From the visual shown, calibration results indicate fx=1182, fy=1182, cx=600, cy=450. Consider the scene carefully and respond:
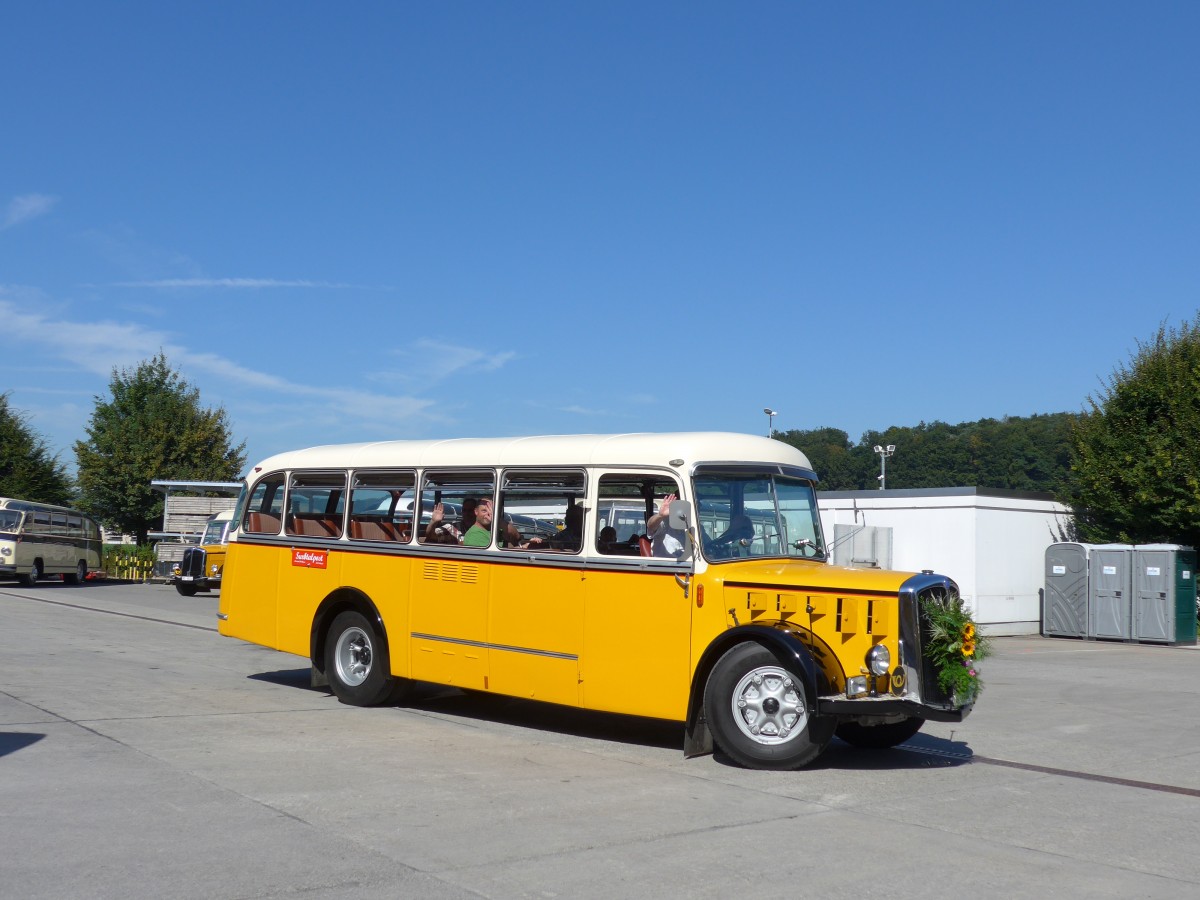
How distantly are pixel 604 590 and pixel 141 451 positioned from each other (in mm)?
47430

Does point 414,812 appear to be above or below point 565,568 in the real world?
below

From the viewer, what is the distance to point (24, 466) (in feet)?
173

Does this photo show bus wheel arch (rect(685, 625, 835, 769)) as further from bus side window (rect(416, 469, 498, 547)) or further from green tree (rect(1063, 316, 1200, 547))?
green tree (rect(1063, 316, 1200, 547))

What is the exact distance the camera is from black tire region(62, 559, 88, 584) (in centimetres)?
3791

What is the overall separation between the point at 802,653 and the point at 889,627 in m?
0.63

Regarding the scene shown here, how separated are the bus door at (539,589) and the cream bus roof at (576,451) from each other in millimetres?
191

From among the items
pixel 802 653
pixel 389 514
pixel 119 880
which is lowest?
pixel 119 880

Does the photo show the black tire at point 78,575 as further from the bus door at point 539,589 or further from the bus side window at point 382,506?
the bus door at point 539,589

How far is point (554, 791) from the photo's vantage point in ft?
25.0

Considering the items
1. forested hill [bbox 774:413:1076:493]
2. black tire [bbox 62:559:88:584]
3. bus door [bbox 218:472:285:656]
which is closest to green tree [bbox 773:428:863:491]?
forested hill [bbox 774:413:1076:493]

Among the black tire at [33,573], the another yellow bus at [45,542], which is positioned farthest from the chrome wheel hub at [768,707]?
the black tire at [33,573]

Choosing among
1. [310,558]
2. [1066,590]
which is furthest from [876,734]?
[1066,590]

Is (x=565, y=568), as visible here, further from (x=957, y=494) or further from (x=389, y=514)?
(x=957, y=494)

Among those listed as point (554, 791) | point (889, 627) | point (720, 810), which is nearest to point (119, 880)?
point (554, 791)
